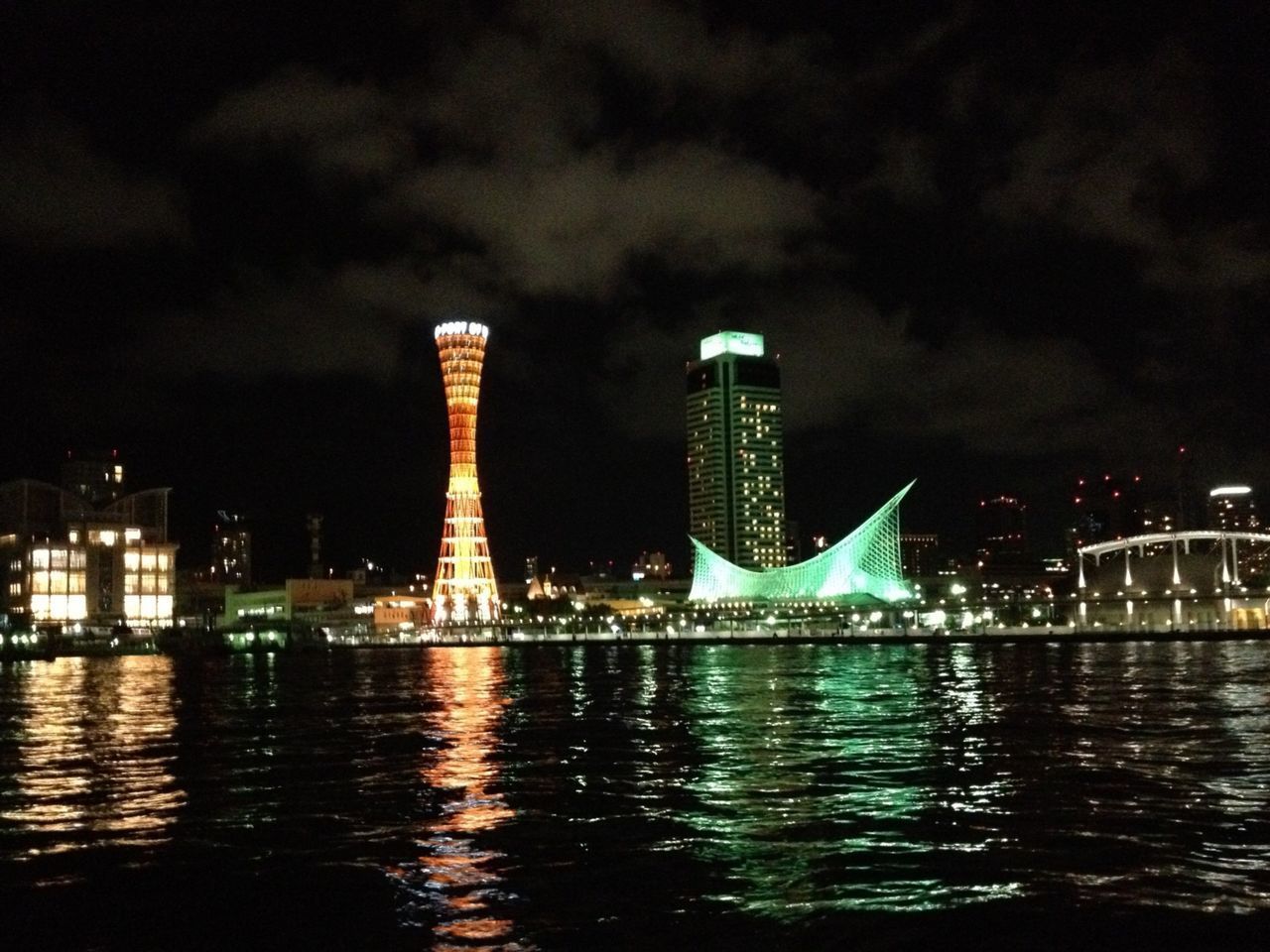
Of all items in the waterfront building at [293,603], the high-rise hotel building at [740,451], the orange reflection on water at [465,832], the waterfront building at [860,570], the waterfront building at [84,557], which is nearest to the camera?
the orange reflection on water at [465,832]

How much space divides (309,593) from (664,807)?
343 ft

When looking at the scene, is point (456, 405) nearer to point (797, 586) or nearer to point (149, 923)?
point (797, 586)

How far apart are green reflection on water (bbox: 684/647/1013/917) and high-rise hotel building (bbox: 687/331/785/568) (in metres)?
150

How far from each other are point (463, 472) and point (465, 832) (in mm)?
67219

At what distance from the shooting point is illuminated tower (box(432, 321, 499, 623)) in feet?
254

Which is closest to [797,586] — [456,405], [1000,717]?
[456,405]

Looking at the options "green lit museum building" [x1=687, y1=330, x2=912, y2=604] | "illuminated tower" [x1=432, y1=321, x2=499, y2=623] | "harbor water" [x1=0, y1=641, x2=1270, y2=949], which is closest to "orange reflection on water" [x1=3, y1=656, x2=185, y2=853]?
"harbor water" [x1=0, y1=641, x2=1270, y2=949]

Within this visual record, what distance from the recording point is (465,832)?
1298cm

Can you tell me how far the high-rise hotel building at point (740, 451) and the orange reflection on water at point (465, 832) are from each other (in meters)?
151

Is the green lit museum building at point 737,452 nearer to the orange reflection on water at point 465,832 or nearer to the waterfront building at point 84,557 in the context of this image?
the waterfront building at point 84,557

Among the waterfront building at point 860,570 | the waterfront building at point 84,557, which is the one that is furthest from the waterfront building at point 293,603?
the waterfront building at point 860,570

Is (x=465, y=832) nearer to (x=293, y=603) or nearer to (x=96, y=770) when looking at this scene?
(x=96, y=770)

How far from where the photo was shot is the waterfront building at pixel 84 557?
91000 millimetres

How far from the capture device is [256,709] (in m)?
31.4
